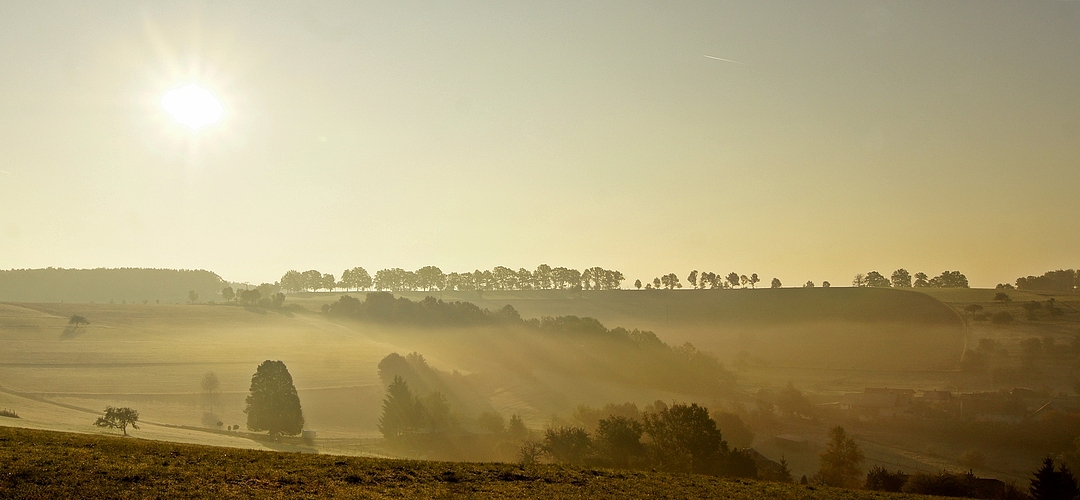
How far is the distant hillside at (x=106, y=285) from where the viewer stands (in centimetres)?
15512

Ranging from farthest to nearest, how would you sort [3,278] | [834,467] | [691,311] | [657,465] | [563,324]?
[3,278]
[691,311]
[563,324]
[834,467]
[657,465]

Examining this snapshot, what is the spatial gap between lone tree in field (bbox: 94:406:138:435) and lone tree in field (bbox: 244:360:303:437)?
10622 mm

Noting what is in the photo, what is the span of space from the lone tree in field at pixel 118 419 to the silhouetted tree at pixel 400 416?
20.5m

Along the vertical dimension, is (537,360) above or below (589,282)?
below

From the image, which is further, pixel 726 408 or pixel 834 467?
pixel 726 408

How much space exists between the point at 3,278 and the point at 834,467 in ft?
629

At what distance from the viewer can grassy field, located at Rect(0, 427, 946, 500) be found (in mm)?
19375

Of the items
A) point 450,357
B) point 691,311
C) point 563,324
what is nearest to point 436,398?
point 450,357

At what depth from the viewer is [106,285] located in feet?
559

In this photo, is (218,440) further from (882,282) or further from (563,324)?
(882,282)

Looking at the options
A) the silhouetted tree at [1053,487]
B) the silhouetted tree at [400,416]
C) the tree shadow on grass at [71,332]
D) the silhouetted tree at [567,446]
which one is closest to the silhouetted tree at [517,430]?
the silhouetted tree at [400,416]

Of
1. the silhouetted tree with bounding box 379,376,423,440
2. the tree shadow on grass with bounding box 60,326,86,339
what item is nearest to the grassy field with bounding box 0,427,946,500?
the silhouetted tree with bounding box 379,376,423,440

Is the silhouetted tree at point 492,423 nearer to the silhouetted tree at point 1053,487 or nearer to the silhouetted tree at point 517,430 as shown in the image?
the silhouetted tree at point 517,430

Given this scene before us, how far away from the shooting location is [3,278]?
160 m
